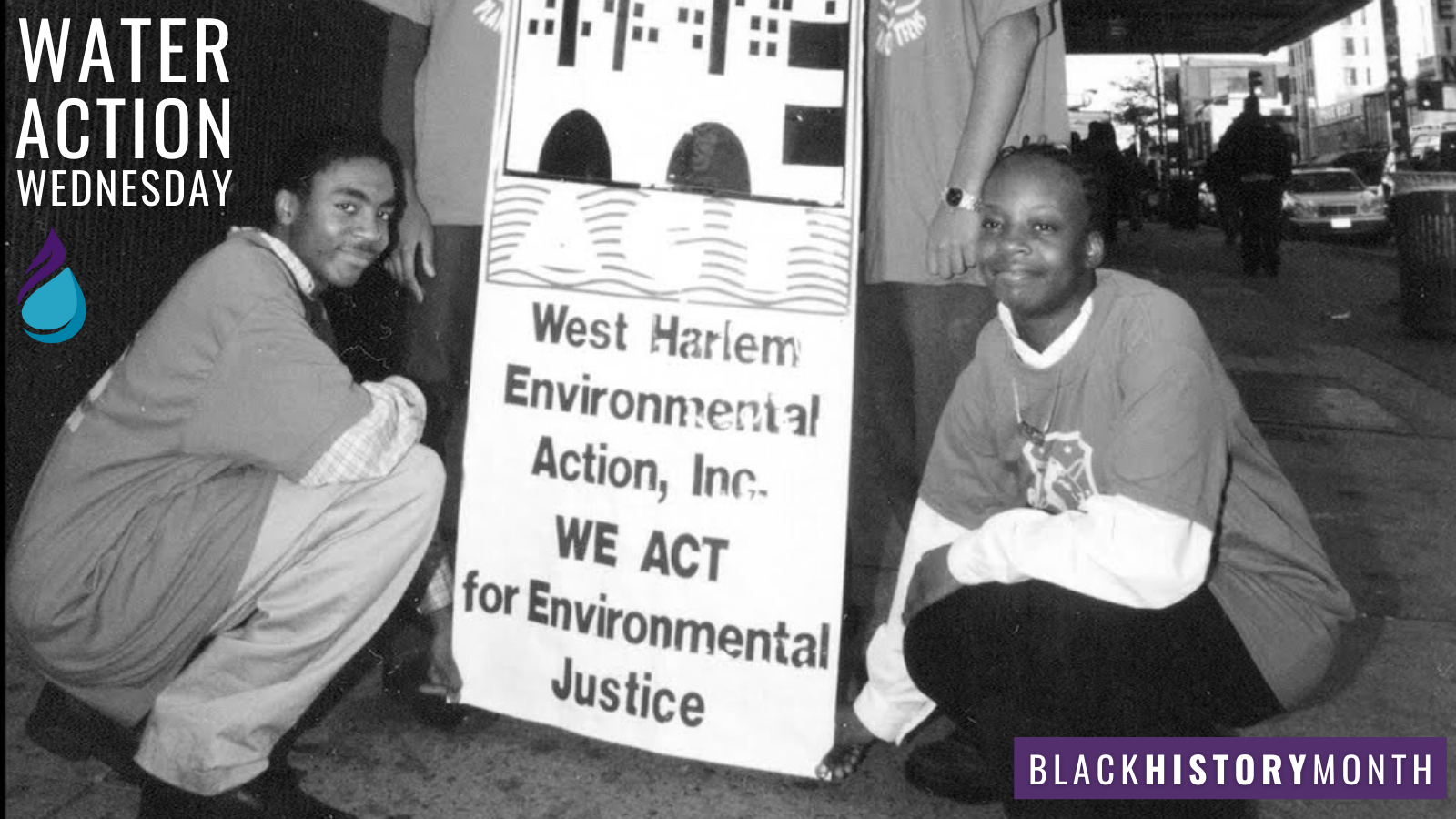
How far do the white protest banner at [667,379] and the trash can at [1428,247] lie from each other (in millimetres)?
7069

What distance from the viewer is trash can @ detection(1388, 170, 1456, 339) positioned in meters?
7.86

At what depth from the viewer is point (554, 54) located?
2.34m

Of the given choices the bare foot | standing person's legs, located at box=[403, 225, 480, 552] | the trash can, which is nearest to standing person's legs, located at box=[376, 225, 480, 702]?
standing person's legs, located at box=[403, 225, 480, 552]

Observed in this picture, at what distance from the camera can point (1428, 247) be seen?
7.95 m

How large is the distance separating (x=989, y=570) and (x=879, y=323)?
867 millimetres

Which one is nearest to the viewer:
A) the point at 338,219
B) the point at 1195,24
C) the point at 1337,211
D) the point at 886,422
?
the point at 338,219

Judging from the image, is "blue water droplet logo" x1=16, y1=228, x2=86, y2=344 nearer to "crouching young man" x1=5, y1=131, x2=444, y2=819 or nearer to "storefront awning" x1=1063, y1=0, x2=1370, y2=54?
"crouching young man" x1=5, y1=131, x2=444, y2=819

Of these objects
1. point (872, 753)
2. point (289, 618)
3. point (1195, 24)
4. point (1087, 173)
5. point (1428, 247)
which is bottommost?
point (872, 753)

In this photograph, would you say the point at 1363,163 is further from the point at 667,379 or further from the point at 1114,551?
the point at 1114,551

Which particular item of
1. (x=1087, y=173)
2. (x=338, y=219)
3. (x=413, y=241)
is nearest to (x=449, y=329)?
(x=413, y=241)

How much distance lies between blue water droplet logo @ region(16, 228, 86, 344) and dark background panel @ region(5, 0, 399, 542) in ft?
0.08

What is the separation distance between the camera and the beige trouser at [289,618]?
1.99 metres

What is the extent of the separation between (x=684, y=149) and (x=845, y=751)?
3.70ft

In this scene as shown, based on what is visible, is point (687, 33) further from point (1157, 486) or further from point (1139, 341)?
point (1157, 486)
